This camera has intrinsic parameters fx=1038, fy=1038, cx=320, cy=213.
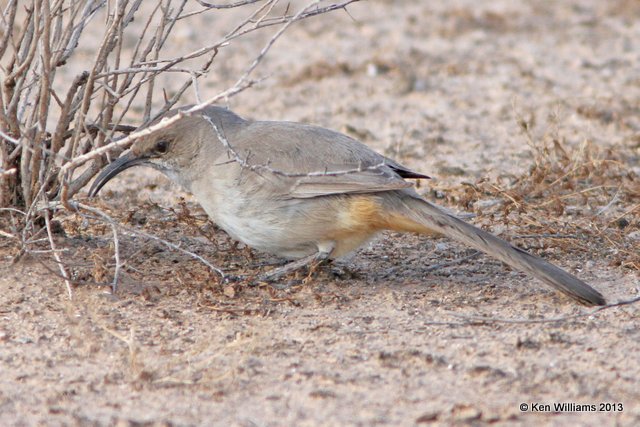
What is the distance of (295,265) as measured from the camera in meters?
5.89

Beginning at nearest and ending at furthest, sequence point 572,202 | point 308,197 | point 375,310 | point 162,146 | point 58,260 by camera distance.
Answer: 1. point 58,260
2. point 375,310
3. point 308,197
4. point 162,146
5. point 572,202

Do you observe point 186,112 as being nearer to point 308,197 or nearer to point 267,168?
point 267,168

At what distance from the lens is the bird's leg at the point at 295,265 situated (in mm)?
5816

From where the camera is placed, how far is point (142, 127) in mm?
5578

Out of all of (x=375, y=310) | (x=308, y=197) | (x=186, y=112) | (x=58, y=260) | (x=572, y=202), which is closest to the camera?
(x=186, y=112)

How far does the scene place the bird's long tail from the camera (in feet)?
17.2

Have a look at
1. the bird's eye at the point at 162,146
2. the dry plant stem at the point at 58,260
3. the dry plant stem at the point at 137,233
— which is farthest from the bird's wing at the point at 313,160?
the dry plant stem at the point at 58,260

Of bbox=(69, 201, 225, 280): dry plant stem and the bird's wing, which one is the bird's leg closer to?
bbox=(69, 201, 225, 280): dry plant stem

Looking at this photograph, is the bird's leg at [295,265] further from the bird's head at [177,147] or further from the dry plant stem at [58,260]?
the dry plant stem at [58,260]

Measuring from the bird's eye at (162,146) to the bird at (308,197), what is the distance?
0.04m

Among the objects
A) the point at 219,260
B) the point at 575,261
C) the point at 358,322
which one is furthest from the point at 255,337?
the point at 575,261

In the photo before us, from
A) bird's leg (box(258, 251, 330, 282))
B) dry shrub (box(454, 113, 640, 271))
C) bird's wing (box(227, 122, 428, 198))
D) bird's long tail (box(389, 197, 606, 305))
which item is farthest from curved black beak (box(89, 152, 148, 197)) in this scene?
dry shrub (box(454, 113, 640, 271))

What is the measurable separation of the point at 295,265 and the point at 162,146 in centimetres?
103

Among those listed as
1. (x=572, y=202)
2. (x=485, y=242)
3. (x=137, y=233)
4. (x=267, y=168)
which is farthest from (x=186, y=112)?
(x=572, y=202)
